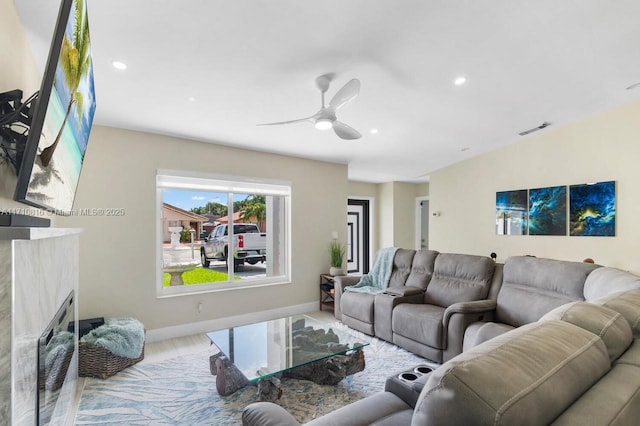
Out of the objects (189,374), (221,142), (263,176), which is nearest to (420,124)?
(263,176)

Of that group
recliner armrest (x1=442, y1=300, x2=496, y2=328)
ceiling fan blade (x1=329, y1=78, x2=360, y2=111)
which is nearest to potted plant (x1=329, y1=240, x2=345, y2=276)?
recliner armrest (x1=442, y1=300, x2=496, y2=328)

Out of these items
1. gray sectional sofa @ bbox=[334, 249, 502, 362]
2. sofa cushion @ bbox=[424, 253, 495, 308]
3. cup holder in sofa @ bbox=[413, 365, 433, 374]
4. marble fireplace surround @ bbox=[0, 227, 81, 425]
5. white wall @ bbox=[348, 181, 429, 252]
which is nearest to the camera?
marble fireplace surround @ bbox=[0, 227, 81, 425]

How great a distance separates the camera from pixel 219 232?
432 cm

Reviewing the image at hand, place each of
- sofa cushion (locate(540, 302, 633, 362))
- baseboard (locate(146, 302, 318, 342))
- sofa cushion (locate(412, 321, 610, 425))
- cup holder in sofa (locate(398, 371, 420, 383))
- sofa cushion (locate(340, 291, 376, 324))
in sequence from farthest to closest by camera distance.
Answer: sofa cushion (locate(340, 291, 376, 324)) < baseboard (locate(146, 302, 318, 342)) < cup holder in sofa (locate(398, 371, 420, 383)) < sofa cushion (locate(540, 302, 633, 362)) < sofa cushion (locate(412, 321, 610, 425))

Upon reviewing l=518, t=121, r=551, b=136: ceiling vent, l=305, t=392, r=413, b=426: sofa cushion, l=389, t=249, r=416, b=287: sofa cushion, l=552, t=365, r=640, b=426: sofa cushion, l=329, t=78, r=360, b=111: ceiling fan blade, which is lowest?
l=305, t=392, r=413, b=426: sofa cushion

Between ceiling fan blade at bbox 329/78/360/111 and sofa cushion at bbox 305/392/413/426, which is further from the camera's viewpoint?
ceiling fan blade at bbox 329/78/360/111

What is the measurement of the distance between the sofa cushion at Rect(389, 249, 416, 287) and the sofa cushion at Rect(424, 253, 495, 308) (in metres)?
0.41

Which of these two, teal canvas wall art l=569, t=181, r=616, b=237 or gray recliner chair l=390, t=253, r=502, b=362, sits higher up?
teal canvas wall art l=569, t=181, r=616, b=237

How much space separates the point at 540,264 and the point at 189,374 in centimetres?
338

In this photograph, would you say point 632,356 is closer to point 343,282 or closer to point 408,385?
point 408,385

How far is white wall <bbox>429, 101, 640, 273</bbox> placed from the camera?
377 centimetres

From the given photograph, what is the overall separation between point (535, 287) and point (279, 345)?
233 cm

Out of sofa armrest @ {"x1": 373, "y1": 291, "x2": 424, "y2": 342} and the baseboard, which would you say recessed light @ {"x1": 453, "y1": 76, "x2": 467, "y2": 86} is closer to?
sofa armrest @ {"x1": 373, "y1": 291, "x2": 424, "y2": 342}

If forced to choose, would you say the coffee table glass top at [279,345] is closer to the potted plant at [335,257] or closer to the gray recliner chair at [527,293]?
the gray recliner chair at [527,293]
